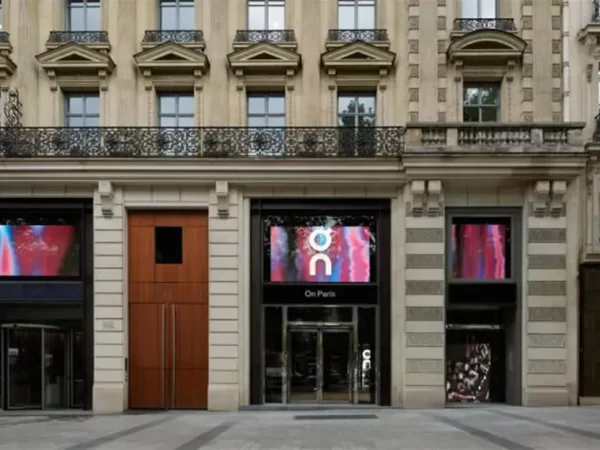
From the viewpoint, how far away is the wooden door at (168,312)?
16.3 metres

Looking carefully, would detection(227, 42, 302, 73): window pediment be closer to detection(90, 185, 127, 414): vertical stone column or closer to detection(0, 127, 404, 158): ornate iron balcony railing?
detection(0, 127, 404, 158): ornate iron balcony railing

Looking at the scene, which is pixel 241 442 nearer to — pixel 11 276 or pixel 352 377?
pixel 352 377

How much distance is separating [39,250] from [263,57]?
832 centimetres

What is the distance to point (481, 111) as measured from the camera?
1695 centimetres

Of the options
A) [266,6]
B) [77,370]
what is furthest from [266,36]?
[77,370]

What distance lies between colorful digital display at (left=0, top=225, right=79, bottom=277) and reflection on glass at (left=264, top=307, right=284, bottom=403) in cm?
564

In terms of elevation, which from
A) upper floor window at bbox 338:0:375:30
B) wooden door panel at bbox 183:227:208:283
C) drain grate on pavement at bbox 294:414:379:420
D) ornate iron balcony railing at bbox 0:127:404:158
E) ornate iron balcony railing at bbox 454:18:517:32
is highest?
upper floor window at bbox 338:0:375:30

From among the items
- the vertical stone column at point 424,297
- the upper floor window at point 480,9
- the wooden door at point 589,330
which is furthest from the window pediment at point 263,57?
the wooden door at point 589,330

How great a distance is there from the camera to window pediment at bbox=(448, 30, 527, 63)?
16219 millimetres

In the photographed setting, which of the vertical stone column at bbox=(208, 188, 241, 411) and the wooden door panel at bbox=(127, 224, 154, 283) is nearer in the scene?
the vertical stone column at bbox=(208, 188, 241, 411)

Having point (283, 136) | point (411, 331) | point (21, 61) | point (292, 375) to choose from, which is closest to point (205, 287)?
point (292, 375)

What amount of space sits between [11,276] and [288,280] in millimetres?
7763

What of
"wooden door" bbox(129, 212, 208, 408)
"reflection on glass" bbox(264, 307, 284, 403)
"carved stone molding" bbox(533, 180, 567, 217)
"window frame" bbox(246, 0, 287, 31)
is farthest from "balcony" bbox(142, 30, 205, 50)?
"carved stone molding" bbox(533, 180, 567, 217)

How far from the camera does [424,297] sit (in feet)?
52.5
